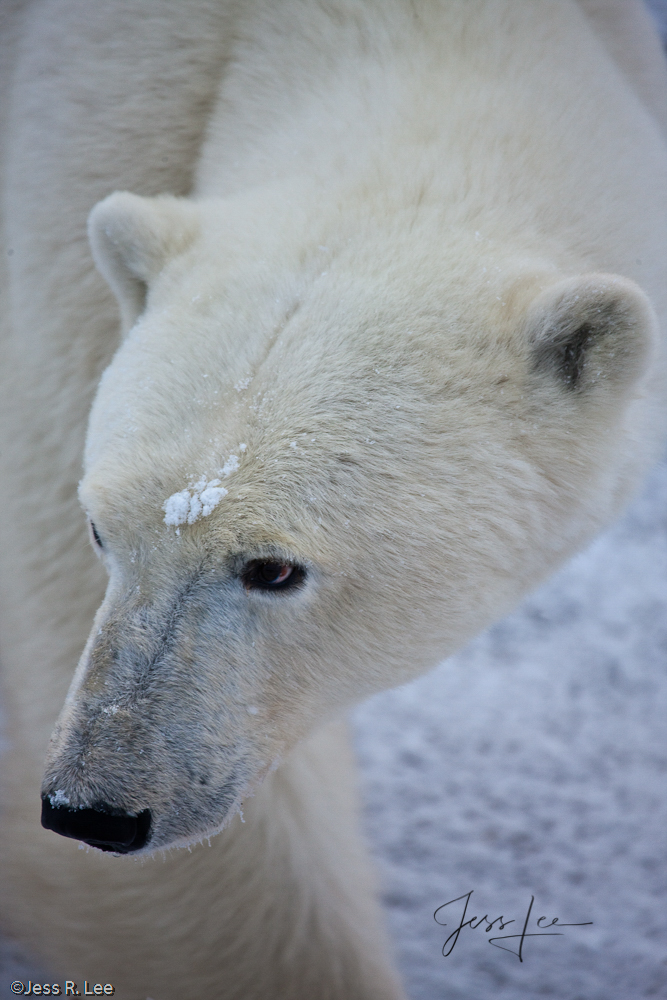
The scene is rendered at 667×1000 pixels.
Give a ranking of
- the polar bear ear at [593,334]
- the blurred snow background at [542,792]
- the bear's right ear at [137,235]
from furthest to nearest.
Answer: the blurred snow background at [542,792] → the bear's right ear at [137,235] → the polar bear ear at [593,334]

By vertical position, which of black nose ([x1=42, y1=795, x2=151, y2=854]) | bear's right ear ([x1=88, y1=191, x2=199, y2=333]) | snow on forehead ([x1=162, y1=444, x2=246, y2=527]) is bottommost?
black nose ([x1=42, y1=795, x2=151, y2=854])

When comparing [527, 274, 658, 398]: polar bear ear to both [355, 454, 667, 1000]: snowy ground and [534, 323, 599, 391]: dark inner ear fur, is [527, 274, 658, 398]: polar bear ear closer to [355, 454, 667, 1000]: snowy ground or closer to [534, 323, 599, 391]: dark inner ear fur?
[534, 323, 599, 391]: dark inner ear fur

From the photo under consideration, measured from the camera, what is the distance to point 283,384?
133 centimetres

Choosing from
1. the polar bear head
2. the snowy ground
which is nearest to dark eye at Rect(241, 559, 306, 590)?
the polar bear head

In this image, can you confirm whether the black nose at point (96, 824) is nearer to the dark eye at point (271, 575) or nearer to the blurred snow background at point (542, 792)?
the dark eye at point (271, 575)

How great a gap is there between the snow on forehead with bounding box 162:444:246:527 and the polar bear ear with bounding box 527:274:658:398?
0.53 metres

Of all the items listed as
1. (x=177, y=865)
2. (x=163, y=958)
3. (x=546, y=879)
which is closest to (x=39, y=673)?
(x=177, y=865)

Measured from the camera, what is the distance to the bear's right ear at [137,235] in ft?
5.14

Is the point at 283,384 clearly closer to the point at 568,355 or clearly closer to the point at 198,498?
the point at 198,498

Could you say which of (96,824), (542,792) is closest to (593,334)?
(96,824)

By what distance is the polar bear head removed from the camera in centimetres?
131

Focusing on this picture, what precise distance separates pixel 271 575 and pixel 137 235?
72 cm

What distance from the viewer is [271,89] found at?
1.90m
